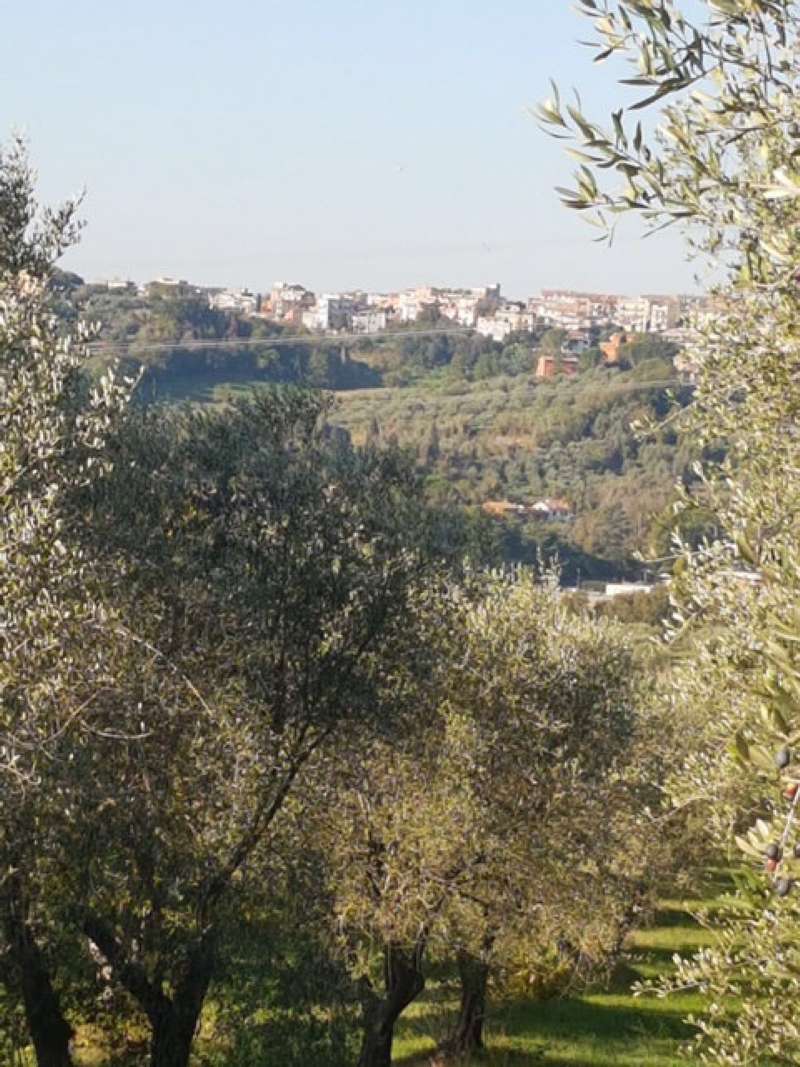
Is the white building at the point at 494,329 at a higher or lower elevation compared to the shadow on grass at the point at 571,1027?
higher

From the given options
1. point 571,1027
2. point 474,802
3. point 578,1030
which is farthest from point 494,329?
point 474,802

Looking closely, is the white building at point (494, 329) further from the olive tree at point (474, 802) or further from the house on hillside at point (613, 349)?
the olive tree at point (474, 802)

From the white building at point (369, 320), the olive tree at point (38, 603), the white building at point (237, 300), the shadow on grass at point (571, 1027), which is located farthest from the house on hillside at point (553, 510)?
the olive tree at point (38, 603)

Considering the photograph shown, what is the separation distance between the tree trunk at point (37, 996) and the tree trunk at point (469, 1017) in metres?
8.26

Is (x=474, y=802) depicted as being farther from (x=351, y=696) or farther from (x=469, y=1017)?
(x=469, y=1017)

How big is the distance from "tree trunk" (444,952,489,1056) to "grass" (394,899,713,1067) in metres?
0.27

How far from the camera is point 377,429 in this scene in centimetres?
11806

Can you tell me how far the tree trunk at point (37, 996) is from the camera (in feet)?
31.5

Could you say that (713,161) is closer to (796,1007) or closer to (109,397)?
(796,1007)

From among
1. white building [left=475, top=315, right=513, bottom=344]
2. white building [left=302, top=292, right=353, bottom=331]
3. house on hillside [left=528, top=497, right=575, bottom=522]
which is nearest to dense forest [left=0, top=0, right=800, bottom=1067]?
house on hillside [left=528, top=497, right=575, bottom=522]

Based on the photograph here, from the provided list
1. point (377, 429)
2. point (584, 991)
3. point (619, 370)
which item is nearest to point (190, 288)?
point (377, 429)

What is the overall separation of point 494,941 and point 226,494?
23.9 ft

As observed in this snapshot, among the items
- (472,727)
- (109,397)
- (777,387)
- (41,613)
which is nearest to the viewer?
(777,387)

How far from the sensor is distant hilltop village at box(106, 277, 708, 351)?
150m
